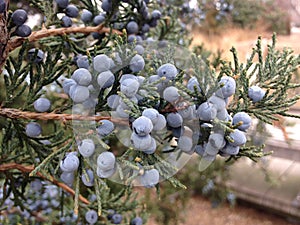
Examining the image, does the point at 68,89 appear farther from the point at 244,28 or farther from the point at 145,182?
the point at 244,28

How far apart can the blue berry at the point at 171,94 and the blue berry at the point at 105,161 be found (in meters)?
0.14

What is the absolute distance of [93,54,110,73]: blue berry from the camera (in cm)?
63

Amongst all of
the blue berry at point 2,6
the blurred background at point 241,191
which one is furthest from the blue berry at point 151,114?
the blurred background at point 241,191

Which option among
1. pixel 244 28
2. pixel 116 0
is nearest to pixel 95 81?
pixel 116 0

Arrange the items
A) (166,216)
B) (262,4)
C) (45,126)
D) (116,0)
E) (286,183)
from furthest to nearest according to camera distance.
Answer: (262,4), (286,183), (166,216), (45,126), (116,0)

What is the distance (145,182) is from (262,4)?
30.2ft

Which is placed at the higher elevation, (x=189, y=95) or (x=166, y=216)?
(x=189, y=95)

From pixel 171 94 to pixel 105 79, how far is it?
4.5 inches

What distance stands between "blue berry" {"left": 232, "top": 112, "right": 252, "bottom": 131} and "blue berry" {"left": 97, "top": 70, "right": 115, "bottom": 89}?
0.76 ft

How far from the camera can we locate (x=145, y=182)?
65cm

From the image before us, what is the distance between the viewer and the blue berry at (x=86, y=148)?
0.65 meters

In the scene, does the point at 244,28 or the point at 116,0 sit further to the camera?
the point at 244,28

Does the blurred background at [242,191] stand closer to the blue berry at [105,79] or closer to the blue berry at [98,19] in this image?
the blue berry at [98,19]

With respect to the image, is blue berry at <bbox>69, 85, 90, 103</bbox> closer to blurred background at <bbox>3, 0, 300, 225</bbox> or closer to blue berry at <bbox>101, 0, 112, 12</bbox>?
blue berry at <bbox>101, 0, 112, 12</bbox>
